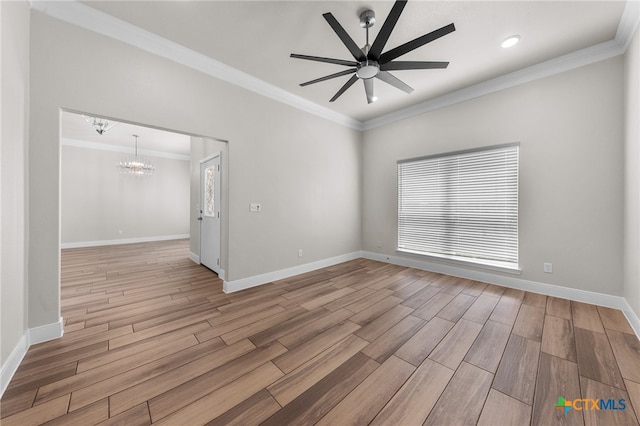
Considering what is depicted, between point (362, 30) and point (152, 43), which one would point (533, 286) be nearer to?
point (362, 30)

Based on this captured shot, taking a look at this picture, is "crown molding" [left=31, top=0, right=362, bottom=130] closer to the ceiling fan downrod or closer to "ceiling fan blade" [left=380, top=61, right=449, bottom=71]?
the ceiling fan downrod

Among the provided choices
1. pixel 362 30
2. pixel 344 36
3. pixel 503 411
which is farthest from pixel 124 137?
pixel 503 411

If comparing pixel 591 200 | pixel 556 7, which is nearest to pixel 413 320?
pixel 591 200

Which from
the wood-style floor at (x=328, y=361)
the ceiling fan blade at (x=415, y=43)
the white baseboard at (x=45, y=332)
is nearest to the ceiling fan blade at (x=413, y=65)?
the ceiling fan blade at (x=415, y=43)

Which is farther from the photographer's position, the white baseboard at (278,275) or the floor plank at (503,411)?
the white baseboard at (278,275)

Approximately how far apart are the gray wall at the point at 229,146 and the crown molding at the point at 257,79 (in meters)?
0.08

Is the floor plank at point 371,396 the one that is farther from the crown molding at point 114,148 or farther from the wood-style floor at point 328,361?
the crown molding at point 114,148

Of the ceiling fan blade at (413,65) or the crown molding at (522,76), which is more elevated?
the crown molding at (522,76)

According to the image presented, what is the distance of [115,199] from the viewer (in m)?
6.98

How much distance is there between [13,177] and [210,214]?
2.70 metres

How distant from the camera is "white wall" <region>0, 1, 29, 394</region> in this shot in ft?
4.94

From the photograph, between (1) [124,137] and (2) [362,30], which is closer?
(2) [362,30]

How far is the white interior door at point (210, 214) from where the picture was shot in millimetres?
4004

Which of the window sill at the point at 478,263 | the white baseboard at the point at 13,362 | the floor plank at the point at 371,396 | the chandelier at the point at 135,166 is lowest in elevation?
the floor plank at the point at 371,396
